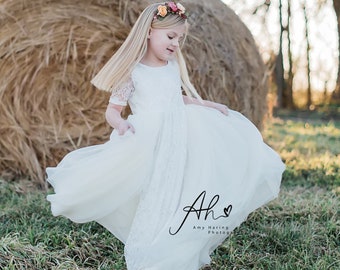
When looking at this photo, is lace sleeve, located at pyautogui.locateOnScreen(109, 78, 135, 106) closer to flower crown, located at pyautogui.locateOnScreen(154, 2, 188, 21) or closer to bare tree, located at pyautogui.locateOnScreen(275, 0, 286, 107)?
flower crown, located at pyautogui.locateOnScreen(154, 2, 188, 21)

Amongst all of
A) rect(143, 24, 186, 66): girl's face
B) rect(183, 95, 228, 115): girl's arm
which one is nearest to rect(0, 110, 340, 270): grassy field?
rect(183, 95, 228, 115): girl's arm

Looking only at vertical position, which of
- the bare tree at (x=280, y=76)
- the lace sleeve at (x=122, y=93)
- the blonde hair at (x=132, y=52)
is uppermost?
the blonde hair at (x=132, y=52)

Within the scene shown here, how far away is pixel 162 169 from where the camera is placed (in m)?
1.90

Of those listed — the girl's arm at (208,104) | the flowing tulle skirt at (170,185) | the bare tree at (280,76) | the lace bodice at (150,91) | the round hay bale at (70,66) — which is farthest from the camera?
the bare tree at (280,76)

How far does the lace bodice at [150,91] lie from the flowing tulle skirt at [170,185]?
0.11ft

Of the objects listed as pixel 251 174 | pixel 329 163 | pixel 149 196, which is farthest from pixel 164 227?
pixel 329 163

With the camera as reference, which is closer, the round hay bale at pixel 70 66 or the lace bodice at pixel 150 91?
the lace bodice at pixel 150 91

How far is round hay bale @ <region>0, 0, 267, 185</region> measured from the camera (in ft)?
11.3

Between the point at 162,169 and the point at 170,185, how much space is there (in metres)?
0.06

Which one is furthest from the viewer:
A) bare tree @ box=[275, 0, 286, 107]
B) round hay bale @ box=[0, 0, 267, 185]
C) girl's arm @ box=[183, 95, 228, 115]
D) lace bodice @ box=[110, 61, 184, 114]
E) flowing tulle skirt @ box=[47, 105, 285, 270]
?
bare tree @ box=[275, 0, 286, 107]

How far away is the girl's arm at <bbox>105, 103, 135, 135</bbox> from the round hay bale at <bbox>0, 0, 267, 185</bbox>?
1.50 metres

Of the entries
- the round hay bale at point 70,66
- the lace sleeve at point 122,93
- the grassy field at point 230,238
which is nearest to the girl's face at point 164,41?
the lace sleeve at point 122,93

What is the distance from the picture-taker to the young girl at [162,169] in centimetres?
188

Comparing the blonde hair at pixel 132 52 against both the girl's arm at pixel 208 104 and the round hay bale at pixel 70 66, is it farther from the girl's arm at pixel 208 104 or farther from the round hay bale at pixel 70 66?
the round hay bale at pixel 70 66
